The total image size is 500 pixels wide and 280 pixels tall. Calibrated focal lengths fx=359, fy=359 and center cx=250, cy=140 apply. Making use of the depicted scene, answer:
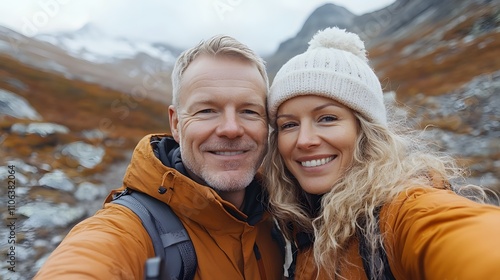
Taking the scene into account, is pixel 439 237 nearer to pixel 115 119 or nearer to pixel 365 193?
pixel 365 193

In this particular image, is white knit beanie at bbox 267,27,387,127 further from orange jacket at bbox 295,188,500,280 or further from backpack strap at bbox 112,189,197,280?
backpack strap at bbox 112,189,197,280

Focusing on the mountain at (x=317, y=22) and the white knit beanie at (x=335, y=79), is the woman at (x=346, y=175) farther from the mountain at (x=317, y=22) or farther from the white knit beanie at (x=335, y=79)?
the mountain at (x=317, y=22)

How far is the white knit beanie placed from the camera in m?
3.11

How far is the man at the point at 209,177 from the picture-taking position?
8.05ft

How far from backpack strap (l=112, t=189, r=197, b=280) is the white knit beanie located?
1.41 meters

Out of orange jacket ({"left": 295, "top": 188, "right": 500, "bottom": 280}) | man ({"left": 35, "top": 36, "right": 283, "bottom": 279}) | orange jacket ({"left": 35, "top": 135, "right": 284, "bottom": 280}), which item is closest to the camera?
orange jacket ({"left": 295, "top": 188, "right": 500, "bottom": 280})

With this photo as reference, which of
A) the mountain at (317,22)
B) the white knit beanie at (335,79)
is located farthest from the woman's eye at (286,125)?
the mountain at (317,22)

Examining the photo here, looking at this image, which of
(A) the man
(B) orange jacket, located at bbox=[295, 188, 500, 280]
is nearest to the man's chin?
(A) the man

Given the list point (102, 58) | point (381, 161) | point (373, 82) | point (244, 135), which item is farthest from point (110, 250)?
point (102, 58)

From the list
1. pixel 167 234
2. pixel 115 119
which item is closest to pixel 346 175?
pixel 167 234

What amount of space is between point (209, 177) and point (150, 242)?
96 centimetres

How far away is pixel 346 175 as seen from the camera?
10.1 feet

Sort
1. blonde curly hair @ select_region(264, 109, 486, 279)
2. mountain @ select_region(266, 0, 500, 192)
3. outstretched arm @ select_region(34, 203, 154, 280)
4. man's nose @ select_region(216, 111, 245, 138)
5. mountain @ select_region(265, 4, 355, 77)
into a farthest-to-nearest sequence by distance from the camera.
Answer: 1. mountain @ select_region(265, 4, 355, 77)
2. mountain @ select_region(266, 0, 500, 192)
3. man's nose @ select_region(216, 111, 245, 138)
4. blonde curly hair @ select_region(264, 109, 486, 279)
5. outstretched arm @ select_region(34, 203, 154, 280)

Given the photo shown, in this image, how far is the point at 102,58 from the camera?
17400 cm
